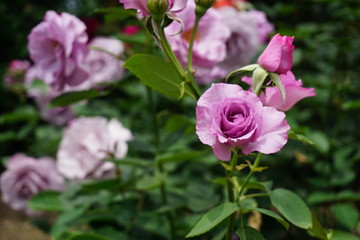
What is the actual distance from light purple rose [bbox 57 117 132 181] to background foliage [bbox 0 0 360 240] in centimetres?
4

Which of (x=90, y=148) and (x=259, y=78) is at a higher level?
(x=259, y=78)

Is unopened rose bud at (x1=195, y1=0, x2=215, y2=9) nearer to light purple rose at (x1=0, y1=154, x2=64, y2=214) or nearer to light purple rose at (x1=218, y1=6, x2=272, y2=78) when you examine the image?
light purple rose at (x1=218, y1=6, x2=272, y2=78)

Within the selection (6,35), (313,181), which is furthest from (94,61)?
(6,35)

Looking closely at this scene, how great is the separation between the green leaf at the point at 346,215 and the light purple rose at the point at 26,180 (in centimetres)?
69

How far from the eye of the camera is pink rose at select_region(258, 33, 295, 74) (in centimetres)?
50

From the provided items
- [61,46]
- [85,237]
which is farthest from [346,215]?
[61,46]

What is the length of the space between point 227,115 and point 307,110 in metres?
1.09

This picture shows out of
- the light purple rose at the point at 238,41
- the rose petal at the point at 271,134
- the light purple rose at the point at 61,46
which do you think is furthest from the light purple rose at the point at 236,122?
the light purple rose at the point at 238,41

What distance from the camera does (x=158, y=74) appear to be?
0.55 m

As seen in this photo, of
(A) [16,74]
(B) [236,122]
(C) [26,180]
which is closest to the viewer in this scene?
(B) [236,122]

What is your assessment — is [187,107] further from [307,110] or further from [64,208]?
[64,208]

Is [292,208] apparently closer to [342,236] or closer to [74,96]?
[342,236]

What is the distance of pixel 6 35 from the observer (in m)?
4.25

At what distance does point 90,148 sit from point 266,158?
0.48m
